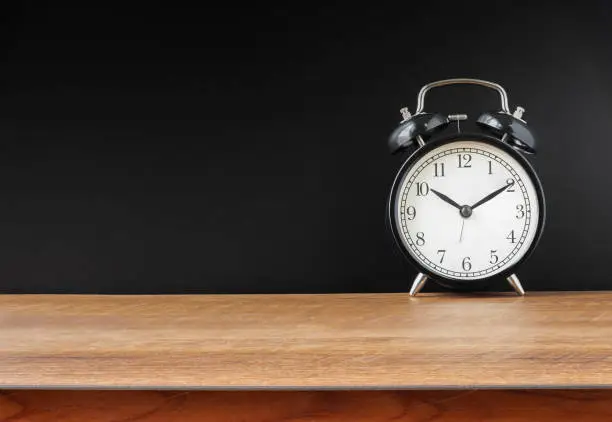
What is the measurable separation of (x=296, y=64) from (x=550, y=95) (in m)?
0.48

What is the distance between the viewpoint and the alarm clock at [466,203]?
1253 mm

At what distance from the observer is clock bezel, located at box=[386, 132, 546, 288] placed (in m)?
1.24

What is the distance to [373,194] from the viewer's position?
1444 millimetres

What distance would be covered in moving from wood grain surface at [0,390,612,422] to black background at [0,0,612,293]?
658mm

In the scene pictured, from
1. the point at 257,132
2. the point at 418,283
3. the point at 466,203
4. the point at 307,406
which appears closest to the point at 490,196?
the point at 466,203

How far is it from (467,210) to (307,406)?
1.89 ft

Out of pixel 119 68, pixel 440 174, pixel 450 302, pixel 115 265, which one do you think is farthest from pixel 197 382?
pixel 119 68

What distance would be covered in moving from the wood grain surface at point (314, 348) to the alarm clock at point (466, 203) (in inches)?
5.2

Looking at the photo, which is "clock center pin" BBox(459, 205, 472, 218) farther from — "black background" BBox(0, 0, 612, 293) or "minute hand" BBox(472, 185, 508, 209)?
"black background" BBox(0, 0, 612, 293)

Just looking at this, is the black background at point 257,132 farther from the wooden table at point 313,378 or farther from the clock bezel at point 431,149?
the wooden table at point 313,378

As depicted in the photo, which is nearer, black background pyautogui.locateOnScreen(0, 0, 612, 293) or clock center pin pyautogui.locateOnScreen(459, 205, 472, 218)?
clock center pin pyautogui.locateOnScreen(459, 205, 472, 218)

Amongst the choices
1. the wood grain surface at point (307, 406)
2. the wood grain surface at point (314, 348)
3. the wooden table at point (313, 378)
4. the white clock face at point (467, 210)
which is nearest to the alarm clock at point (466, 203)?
the white clock face at point (467, 210)

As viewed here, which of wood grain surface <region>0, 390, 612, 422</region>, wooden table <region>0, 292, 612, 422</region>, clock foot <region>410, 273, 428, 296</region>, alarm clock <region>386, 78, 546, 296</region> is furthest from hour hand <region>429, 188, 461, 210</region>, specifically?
wood grain surface <region>0, 390, 612, 422</region>

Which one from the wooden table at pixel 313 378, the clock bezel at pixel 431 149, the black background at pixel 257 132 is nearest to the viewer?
the wooden table at pixel 313 378
